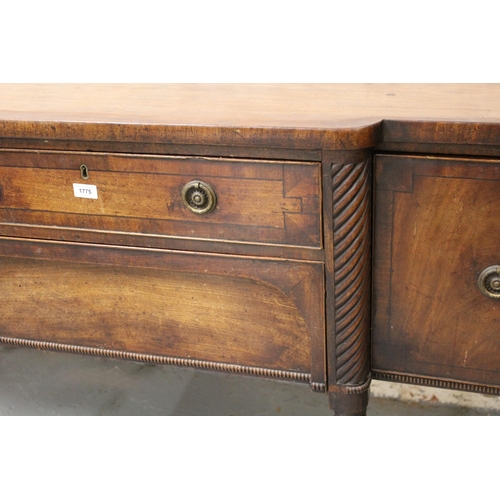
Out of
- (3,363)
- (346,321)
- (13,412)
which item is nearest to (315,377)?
(346,321)

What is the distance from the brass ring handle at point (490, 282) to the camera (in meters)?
1.71

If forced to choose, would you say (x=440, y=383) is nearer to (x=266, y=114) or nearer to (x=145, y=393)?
(x=266, y=114)

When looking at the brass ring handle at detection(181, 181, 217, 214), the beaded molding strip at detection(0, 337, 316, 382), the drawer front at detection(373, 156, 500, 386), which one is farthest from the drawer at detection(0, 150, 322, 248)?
the beaded molding strip at detection(0, 337, 316, 382)

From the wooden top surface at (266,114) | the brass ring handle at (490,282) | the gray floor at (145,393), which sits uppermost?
the wooden top surface at (266,114)

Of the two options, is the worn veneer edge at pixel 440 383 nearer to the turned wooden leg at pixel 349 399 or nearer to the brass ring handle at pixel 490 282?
the turned wooden leg at pixel 349 399

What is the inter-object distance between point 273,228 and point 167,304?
1.36ft

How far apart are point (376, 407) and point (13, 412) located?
1.21 meters

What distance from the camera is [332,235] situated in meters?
1.70

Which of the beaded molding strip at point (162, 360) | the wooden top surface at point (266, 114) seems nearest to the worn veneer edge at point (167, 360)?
the beaded molding strip at point (162, 360)

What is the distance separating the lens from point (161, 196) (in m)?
1.79

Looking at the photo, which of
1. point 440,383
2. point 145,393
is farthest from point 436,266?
point 145,393

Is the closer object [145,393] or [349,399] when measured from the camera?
[349,399]

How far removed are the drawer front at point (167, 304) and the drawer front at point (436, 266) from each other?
174 mm

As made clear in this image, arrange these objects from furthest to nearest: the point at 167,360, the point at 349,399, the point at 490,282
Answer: the point at 167,360, the point at 349,399, the point at 490,282
